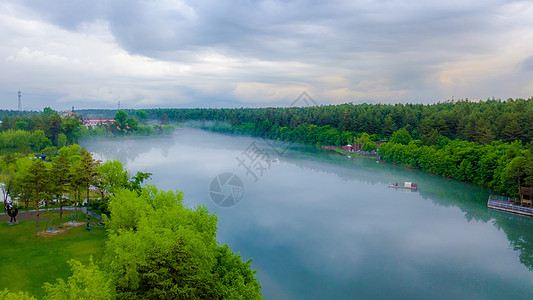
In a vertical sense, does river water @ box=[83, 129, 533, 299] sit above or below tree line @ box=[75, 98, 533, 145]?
below

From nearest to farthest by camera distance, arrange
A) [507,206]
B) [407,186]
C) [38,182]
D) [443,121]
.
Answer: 1. [38,182]
2. [507,206]
3. [407,186]
4. [443,121]

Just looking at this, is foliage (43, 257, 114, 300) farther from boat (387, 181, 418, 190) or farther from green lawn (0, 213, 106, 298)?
boat (387, 181, 418, 190)

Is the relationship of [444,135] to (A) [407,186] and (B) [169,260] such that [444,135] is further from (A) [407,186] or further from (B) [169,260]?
(B) [169,260]

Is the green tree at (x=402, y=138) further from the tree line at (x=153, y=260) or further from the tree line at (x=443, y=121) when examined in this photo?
the tree line at (x=153, y=260)

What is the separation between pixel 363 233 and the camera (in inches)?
936

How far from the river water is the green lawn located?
7686 mm

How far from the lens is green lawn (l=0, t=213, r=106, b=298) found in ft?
49.0

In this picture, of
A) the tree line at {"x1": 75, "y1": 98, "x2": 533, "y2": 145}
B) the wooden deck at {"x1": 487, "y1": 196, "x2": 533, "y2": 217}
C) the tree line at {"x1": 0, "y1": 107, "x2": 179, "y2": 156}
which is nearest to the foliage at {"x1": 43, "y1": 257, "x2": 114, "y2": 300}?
the wooden deck at {"x1": 487, "y1": 196, "x2": 533, "y2": 217}

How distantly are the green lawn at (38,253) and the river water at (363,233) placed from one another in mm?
7686

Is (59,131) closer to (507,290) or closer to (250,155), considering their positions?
(250,155)

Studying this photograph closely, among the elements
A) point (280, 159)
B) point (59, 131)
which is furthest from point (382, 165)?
point (59, 131)

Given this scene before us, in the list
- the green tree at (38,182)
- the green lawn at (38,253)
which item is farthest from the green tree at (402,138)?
the green tree at (38,182)

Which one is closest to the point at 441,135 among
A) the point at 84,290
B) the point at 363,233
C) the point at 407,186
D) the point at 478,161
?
the point at 478,161

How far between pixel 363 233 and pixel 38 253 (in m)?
19.0
